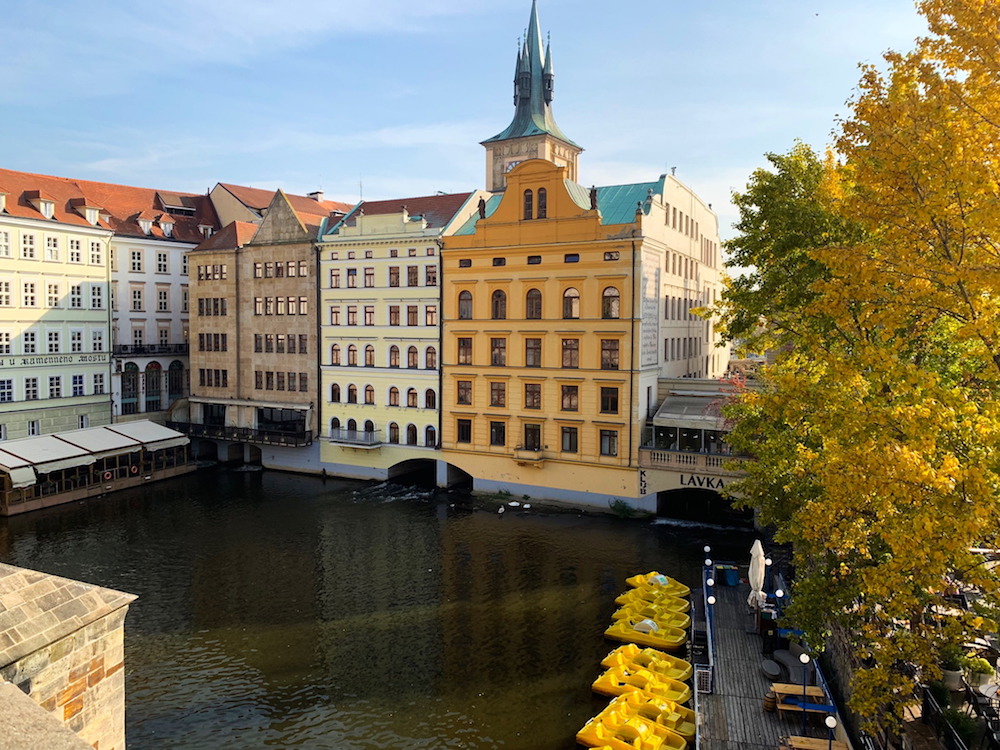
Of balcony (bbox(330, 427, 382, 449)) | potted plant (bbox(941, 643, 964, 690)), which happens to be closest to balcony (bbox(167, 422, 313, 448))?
balcony (bbox(330, 427, 382, 449))

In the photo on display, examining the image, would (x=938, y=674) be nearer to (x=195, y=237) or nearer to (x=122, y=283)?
(x=122, y=283)

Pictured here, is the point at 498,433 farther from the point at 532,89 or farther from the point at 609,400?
the point at 532,89

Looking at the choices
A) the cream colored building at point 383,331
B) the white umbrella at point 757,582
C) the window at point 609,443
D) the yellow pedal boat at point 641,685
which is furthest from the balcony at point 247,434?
the white umbrella at point 757,582

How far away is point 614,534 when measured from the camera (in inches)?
1513

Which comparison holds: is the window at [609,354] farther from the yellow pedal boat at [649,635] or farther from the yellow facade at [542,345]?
the yellow pedal boat at [649,635]

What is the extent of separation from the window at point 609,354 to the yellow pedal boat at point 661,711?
2252 cm

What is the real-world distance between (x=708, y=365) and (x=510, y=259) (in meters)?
24.0

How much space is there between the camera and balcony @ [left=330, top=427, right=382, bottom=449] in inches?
1953

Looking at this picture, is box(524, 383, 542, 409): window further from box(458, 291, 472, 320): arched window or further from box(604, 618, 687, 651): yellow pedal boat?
box(604, 618, 687, 651): yellow pedal boat

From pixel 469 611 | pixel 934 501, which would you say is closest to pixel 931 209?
pixel 934 501

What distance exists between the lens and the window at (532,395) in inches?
1741

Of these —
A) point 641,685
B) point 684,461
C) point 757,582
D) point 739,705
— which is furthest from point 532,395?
point 739,705

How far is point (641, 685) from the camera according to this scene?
22312mm

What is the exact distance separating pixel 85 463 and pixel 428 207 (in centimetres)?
2626
